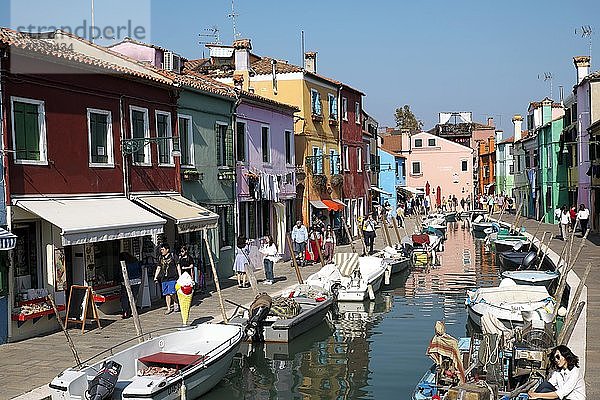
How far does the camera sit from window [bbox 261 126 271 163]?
29625 millimetres

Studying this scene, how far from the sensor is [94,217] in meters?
16.9

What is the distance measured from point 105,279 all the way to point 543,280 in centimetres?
1315

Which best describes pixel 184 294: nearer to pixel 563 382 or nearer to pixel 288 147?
pixel 563 382

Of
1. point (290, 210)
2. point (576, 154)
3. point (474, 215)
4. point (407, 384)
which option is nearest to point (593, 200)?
point (576, 154)

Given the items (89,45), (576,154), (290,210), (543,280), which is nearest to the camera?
(89,45)

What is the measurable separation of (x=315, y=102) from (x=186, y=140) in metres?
14.7

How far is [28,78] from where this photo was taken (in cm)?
1597

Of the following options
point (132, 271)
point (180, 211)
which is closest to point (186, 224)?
point (180, 211)

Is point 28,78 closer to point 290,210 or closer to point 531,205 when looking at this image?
point 290,210

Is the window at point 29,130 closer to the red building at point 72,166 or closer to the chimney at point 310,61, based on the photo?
the red building at point 72,166

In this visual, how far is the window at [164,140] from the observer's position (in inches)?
845

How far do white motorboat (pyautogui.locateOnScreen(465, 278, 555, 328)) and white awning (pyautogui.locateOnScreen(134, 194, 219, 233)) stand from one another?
744cm

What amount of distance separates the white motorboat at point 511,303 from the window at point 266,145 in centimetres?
1190

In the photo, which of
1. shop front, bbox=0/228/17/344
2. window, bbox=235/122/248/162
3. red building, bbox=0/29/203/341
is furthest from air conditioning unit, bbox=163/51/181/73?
shop front, bbox=0/228/17/344
